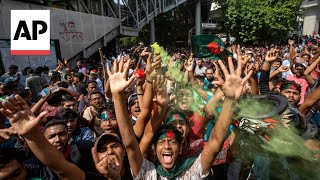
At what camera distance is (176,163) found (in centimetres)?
214

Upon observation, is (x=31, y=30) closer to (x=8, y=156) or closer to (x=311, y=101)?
(x=8, y=156)

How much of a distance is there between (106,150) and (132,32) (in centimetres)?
1655

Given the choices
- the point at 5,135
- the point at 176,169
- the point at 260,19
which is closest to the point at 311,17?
the point at 260,19

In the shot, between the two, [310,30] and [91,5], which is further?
[310,30]

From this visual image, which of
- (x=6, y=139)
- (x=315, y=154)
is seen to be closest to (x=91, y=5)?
(x=6, y=139)

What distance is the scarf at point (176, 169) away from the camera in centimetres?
208

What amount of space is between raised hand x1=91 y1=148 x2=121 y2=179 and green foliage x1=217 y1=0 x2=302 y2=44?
22.2 m

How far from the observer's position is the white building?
33.6 metres

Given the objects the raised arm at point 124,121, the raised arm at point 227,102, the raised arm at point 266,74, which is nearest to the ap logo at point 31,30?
the raised arm at point 124,121

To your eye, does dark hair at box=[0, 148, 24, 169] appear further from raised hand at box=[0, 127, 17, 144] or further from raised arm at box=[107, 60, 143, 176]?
raised arm at box=[107, 60, 143, 176]

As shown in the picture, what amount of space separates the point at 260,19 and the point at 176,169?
22.6 metres

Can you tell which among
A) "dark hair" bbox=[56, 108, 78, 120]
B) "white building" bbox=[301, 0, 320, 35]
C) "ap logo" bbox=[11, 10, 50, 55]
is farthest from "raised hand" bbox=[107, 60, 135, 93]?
"white building" bbox=[301, 0, 320, 35]

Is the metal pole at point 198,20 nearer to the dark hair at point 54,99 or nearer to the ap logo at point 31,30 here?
the ap logo at point 31,30

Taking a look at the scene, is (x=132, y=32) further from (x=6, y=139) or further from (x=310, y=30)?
(x=310, y=30)
